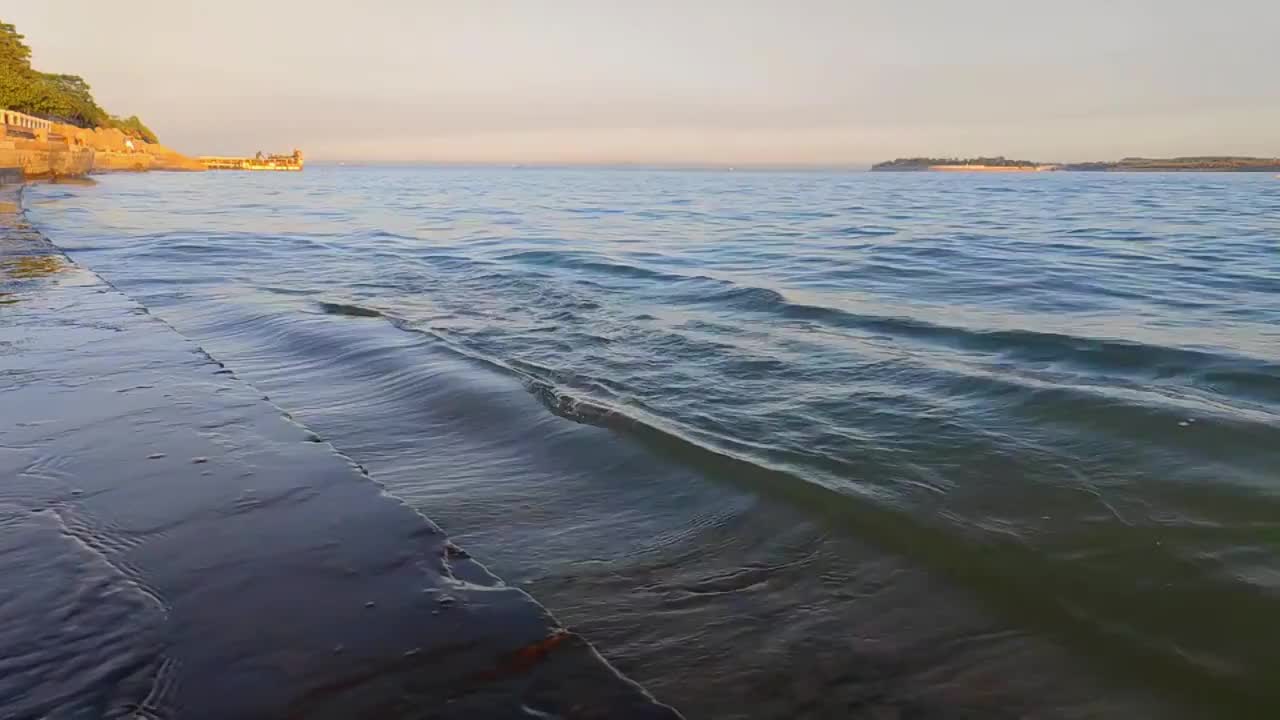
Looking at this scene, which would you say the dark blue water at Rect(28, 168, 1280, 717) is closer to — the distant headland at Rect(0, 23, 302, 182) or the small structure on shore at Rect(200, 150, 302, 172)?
the distant headland at Rect(0, 23, 302, 182)

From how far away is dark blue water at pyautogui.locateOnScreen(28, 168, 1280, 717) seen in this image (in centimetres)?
308

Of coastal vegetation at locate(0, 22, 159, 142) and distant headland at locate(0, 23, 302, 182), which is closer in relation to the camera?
distant headland at locate(0, 23, 302, 182)

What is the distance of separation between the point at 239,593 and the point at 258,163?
133051 millimetres

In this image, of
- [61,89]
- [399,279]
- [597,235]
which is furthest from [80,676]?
[61,89]

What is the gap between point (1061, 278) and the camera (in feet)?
43.4

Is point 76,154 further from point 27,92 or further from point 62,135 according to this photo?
point 27,92

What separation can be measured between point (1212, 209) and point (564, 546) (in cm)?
3630

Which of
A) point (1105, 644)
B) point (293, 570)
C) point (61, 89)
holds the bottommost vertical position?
point (1105, 644)

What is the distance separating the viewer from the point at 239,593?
292 centimetres

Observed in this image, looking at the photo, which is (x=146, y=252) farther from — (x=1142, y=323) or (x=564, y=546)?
(x=1142, y=323)

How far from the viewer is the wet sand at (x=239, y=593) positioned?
2.37m

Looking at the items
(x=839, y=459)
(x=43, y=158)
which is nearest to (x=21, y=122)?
(x=43, y=158)

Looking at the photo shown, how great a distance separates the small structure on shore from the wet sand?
12146cm

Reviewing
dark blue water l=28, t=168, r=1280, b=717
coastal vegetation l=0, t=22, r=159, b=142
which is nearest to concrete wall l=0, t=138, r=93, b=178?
coastal vegetation l=0, t=22, r=159, b=142
